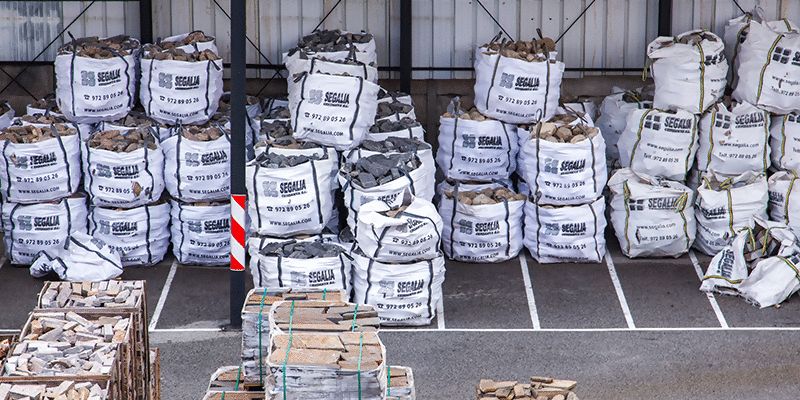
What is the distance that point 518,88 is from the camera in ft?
49.5

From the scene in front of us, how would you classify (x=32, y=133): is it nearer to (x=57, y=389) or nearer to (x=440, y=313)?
(x=440, y=313)

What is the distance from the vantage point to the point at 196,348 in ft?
42.7

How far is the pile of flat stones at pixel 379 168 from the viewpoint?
45.1ft

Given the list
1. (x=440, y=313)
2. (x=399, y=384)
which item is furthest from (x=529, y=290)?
(x=399, y=384)

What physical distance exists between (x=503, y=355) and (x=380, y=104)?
3.67 metres

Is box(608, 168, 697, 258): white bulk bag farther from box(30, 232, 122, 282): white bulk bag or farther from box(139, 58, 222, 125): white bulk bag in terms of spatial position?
box(30, 232, 122, 282): white bulk bag

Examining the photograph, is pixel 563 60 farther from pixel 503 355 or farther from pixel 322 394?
pixel 322 394

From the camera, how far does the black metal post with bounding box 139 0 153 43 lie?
1616cm

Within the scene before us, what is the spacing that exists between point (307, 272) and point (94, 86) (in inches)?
132

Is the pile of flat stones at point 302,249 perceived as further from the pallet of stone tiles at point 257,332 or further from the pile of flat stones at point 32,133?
the pallet of stone tiles at point 257,332

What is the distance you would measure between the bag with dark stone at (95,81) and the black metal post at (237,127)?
2492 mm

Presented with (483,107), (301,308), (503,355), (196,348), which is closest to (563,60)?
(483,107)

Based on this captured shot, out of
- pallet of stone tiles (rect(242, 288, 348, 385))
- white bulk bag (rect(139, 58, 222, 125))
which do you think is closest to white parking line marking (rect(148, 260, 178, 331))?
white bulk bag (rect(139, 58, 222, 125))

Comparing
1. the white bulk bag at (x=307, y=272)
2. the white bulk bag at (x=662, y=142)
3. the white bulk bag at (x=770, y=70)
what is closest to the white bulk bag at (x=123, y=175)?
the white bulk bag at (x=307, y=272)
